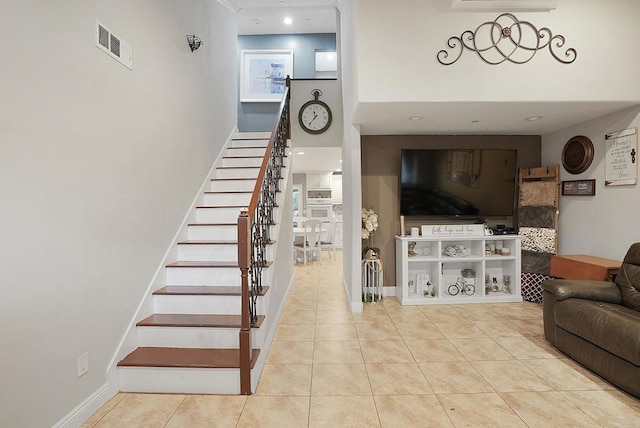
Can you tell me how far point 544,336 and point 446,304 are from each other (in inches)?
50.0

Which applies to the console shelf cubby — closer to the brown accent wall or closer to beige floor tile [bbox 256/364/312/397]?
the brown accent wall

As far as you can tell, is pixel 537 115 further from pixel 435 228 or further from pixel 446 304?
pixel 446 304

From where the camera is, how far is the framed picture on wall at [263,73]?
692 centimetres

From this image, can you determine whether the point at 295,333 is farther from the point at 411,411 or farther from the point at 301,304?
the point at 411,411

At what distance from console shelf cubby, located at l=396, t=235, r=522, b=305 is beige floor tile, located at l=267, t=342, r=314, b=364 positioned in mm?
1766

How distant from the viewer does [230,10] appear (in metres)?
5.59

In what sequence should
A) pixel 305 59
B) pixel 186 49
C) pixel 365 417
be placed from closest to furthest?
pixel 365 417 < pixel 186 49 < pixel 305 59

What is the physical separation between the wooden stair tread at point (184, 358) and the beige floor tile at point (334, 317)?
1.34 meters

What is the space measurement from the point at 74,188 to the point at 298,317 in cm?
266

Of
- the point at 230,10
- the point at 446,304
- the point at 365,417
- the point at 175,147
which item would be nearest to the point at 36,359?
the point at 365,417

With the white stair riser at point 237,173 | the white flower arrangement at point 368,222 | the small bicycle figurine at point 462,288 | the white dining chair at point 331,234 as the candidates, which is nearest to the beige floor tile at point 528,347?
the small bicycle figurine at point 462,288

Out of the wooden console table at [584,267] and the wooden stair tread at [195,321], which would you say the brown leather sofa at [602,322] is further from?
the wooden stair tread at [195,321]

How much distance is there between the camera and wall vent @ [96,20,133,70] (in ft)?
7.61

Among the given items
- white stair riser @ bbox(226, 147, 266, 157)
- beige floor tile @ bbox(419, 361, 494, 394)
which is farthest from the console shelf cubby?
white stair riser @ bbox(226, 147, 266, 157)
